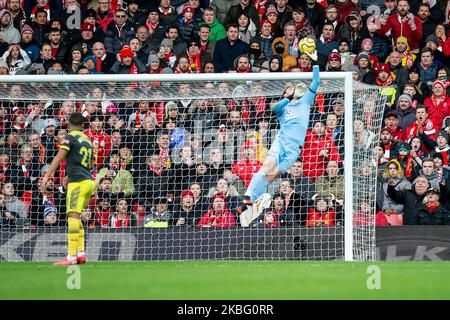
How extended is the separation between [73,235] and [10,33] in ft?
23.1

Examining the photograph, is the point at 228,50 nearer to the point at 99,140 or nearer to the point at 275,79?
the point at 99,140

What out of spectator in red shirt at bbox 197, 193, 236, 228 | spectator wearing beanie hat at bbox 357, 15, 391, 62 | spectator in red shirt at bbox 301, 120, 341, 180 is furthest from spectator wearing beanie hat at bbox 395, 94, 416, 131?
spectator in red shirt at bbox 197, 193, 236, 228

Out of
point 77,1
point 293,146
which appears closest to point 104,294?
point 293,146

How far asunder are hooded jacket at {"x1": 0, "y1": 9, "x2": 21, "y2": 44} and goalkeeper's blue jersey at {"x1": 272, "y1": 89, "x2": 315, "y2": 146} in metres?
6.22

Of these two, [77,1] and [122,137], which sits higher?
[77,1]

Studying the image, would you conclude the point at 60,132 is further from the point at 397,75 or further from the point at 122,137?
the point at 397,75

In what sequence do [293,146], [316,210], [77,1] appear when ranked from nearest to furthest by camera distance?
[293,146] → [316,210] → [77,1]

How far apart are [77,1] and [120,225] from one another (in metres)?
5.62

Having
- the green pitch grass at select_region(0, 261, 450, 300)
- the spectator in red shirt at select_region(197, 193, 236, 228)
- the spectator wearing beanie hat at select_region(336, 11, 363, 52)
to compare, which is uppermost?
the spectator wearing beanie hat at select_region(336, 11, 363, 52)

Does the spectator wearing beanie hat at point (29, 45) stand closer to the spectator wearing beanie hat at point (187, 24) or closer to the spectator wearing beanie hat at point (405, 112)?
the spectator wearing beanie hat at point (187, 24)

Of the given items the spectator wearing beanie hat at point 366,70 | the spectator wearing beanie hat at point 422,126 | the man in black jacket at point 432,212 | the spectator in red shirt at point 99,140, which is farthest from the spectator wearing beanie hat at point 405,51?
the spectator in red shirt at point 99,140

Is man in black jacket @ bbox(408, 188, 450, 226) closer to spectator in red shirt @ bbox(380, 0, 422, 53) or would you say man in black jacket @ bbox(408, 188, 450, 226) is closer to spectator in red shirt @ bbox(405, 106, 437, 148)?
spectator in red shirt @ bbox(405, 106, 437, 148)

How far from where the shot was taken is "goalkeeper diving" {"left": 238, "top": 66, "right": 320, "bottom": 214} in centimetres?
1293

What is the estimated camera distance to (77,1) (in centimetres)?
1811
